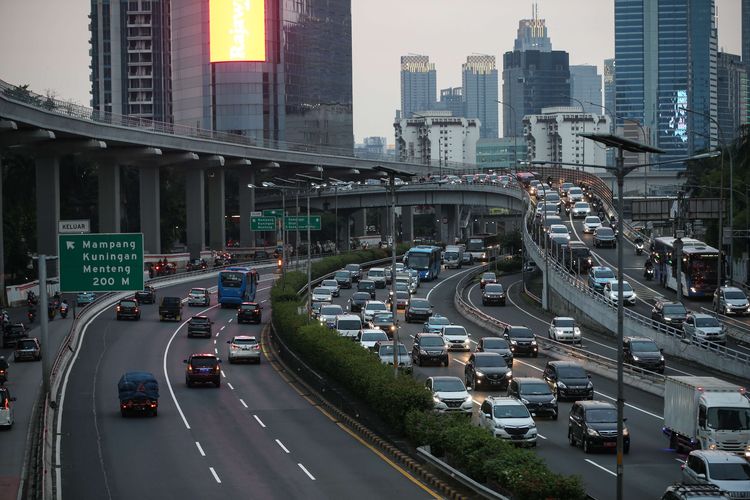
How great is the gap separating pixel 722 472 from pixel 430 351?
28.6m

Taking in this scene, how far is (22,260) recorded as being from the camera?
107m

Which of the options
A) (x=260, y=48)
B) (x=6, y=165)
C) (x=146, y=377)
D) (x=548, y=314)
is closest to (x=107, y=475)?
(x=146, y=377)

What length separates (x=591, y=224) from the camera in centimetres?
10781

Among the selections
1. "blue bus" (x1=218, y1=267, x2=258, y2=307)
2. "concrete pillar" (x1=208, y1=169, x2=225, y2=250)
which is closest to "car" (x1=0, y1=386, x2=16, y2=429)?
"blue bus" (x1=218, y1=267, x2=258, y2=307)

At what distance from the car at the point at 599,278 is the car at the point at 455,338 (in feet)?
51.1

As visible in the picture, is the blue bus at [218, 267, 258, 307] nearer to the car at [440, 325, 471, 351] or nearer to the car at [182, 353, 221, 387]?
the car at [440, 325, 471, 351]

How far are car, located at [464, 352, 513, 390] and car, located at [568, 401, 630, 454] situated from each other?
11573 millimetres

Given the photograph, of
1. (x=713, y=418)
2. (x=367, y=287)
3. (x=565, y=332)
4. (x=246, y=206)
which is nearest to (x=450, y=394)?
(x=713, y=418)

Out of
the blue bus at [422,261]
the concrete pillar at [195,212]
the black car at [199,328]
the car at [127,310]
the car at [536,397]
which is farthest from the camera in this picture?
the concrete pillar at [195,212]

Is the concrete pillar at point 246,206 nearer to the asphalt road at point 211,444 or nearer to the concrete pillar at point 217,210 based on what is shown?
the concrete pillar at point 217,210

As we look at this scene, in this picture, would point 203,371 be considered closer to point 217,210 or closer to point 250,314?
point 250,314

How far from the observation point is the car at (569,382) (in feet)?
144

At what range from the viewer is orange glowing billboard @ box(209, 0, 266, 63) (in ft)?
538

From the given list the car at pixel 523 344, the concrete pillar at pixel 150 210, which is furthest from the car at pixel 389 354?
the concrete pillar at pixel 150 210
